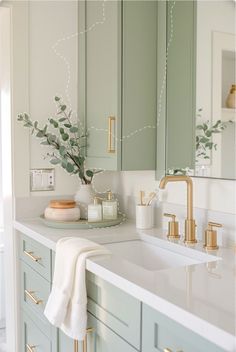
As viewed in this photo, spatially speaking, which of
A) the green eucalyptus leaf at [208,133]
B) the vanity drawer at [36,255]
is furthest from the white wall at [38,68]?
the green eucalyptus leaf at [208,133]

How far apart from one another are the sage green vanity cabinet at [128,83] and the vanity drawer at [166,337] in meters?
0.92

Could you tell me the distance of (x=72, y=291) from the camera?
156 cm

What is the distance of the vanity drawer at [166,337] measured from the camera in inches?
39.7

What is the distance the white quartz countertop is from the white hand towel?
0.06m

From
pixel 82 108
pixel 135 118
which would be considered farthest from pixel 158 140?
pixel 82 108

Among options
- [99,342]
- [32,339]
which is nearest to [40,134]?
[32,339]

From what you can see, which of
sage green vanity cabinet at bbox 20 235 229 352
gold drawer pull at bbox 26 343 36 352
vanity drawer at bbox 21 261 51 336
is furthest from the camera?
gold drawer pull at bbox 26 343 36 352

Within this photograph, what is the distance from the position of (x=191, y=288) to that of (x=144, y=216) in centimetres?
87

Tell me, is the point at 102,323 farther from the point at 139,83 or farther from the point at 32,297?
the point at 139,83

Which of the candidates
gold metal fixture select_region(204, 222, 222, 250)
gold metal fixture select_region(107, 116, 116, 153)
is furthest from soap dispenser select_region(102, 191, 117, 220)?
gold metal fixture select_region(204, 222, 222, 250)

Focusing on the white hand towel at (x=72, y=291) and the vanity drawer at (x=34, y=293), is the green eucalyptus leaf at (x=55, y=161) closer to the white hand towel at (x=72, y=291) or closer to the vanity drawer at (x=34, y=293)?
the vanity drawer at (x=34, y=293)

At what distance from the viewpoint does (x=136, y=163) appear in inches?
79.9

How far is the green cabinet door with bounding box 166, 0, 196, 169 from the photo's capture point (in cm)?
184

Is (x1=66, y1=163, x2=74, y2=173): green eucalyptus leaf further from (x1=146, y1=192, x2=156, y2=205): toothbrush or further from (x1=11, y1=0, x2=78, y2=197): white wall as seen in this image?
(x1=146, y1=192, x2=156, y2=205): toothbrush
